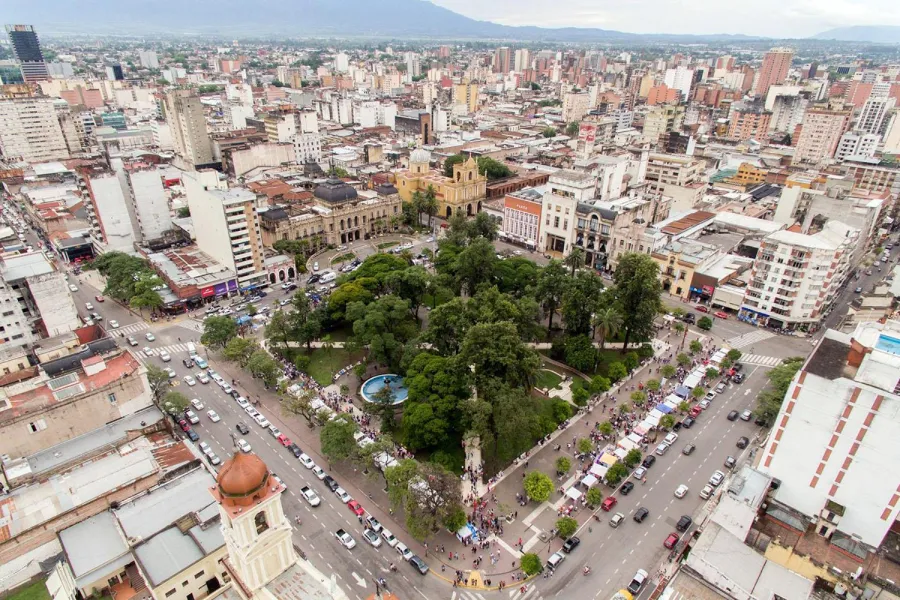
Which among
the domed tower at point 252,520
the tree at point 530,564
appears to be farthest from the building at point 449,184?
the domed tower at point 252,520

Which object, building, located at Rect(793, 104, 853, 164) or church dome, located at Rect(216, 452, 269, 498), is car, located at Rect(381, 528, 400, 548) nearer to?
church dome, located at Rect(216, 452, 269, 498)

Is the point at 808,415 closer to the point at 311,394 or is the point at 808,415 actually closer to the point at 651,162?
the point at 311,394

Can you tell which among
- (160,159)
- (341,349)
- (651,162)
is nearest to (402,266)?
(341,349)

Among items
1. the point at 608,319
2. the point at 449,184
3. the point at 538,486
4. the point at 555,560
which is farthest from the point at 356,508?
the point at 449,184

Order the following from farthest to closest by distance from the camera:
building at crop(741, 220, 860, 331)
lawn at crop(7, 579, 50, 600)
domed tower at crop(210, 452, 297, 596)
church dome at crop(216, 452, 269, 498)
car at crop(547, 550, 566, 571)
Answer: building at crop(741, 220, 860, 331) < car at crop(547, 550, 566, 571) < lawn at crop(7, 579, 50, 600) < domed tower at crop(210, 452, 297, 596) < church dome at crop(216, 452, 269, 498)

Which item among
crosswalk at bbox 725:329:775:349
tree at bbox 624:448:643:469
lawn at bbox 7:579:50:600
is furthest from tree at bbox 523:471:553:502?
crosswalk at bbox 725:329:775:349

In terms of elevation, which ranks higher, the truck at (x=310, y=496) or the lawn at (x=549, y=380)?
the truck at (x=310, y=496)

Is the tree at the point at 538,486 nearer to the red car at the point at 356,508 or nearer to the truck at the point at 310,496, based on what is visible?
the red car at the point at 356,508

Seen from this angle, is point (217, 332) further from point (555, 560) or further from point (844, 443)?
point (844, 443)
